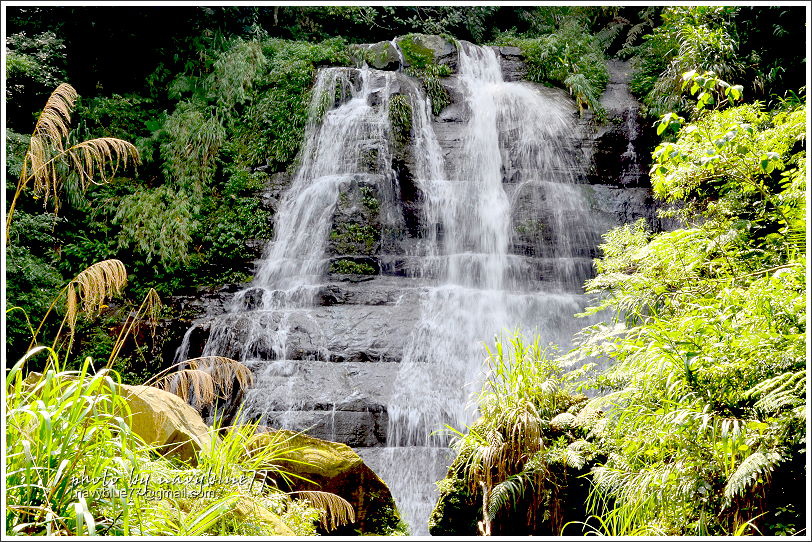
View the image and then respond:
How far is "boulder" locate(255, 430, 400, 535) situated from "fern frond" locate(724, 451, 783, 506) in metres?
2.59

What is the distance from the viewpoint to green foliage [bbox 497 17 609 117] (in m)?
11.3

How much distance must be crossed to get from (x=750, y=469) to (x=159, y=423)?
3188 mm

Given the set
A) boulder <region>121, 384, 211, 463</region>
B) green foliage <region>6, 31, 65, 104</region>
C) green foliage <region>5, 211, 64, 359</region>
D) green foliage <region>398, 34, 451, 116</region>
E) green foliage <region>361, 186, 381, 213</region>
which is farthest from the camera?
green foliage <region>398, 34, 451, 116</region>

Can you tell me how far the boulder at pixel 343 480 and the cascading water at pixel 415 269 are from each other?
3.58 feet

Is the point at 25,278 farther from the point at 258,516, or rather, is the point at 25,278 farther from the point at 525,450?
the point at 525,450

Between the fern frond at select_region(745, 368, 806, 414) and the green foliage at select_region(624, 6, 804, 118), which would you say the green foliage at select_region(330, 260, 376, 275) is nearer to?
the green foliage at select_region(624, 6, 804, 118)

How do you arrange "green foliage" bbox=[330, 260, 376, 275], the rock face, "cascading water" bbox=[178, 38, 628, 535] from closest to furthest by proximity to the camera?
"cascading water" bbox=[178, 38, 628, 535] → the rock face → "green foliage" bbox=[330, 260, 376, 275]

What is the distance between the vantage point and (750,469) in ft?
8.62

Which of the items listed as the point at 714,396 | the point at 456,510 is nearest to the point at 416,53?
the point at 456,510

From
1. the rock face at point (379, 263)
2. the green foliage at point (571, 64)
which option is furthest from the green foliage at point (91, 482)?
the green foliage at point (571, 64)

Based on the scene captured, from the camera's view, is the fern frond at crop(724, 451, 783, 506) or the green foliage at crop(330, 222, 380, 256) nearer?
the fern frond at crop(724, 451, 783, 506)

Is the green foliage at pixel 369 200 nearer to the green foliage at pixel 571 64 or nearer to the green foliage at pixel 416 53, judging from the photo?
the green foliage at pixel 416 53

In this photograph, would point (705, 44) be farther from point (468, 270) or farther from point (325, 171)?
point (325, 171)

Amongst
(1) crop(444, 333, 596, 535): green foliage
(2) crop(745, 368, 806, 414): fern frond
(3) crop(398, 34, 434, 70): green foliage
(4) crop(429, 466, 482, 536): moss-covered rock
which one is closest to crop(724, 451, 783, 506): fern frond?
(2) crop(745, 368, 806, 414): fern frond
